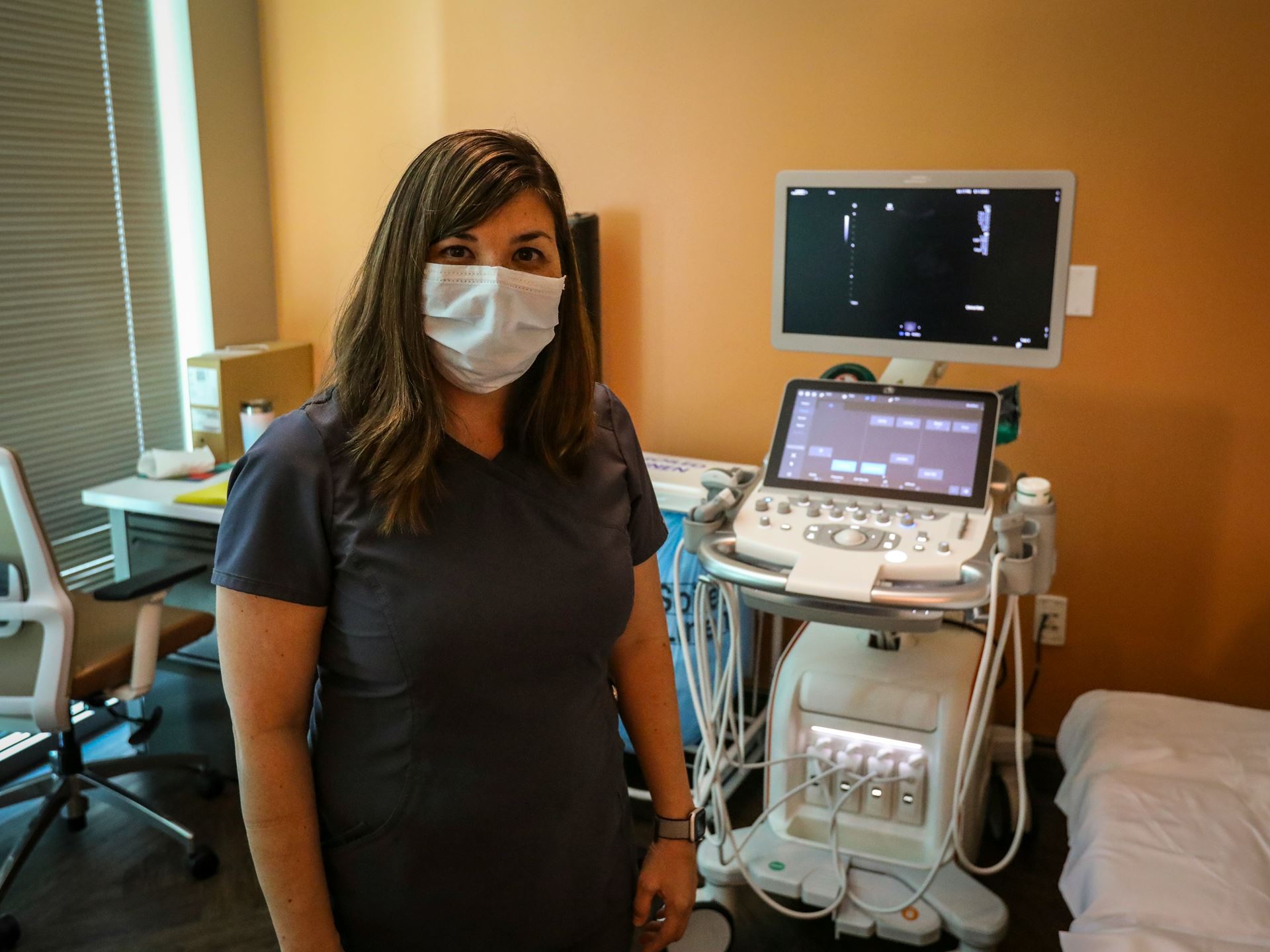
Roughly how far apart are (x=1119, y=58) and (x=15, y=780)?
117 inches

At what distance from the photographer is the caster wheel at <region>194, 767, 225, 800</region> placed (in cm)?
260

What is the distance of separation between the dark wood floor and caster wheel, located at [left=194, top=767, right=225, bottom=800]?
0.02 m

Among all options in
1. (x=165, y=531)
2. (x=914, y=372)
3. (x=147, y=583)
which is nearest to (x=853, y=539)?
(x=914, y=372)

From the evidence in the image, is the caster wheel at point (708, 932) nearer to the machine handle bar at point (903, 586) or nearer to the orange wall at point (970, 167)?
the machine handle bar at point (903, 586)

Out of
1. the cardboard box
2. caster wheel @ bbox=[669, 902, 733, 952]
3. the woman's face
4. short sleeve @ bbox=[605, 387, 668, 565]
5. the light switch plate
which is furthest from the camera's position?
the cardboard box

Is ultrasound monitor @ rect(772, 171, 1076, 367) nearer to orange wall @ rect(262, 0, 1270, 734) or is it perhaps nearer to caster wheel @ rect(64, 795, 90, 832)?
orange wall @ rect(262, 0, 1270, 734)

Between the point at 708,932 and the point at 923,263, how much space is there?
1.26 metres

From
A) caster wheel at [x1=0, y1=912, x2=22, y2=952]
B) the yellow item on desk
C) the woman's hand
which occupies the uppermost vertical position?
the yellow item on desk

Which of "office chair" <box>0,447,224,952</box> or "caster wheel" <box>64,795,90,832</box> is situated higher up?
"office chair" <box>0,447,224,952</box>

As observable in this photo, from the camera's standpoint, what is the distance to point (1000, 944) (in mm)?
2088

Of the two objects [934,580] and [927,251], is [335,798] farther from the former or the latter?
[927,251]

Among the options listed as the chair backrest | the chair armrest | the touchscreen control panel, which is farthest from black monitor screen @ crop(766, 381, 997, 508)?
the chair backrest

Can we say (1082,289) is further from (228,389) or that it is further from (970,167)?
(228,389)

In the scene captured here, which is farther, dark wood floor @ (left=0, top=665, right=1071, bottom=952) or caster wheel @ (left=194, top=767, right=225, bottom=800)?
caster wheel @ (left=194, top=767, right=225, bottom=800)
